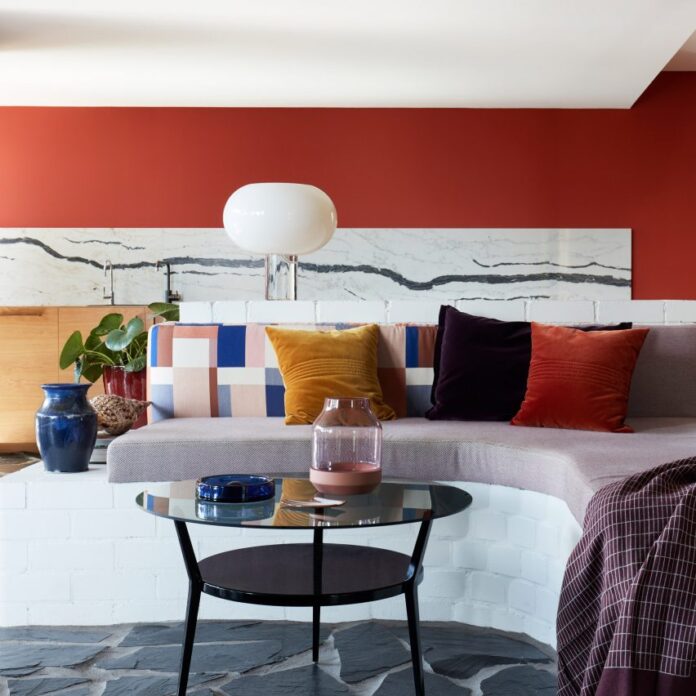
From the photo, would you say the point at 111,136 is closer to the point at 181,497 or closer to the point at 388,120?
the point at 388,120

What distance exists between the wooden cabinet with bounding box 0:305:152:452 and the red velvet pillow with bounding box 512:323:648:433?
12.1 feet

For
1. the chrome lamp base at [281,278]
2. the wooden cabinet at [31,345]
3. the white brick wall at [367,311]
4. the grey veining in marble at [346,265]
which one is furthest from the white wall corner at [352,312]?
the grey veining in marble at [346,265]

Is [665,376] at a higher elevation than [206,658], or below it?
higher

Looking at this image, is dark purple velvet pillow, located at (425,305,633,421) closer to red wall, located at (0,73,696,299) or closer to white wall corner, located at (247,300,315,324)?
white wall corner, located at (247,300,315,324)

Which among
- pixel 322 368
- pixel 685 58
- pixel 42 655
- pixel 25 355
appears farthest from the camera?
pixel 685 58

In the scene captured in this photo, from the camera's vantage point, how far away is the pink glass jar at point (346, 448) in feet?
6.97

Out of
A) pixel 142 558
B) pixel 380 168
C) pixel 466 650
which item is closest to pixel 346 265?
pixel 380 168

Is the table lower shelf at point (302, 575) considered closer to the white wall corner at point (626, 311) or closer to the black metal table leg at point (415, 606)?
the black metal table leg at point (415, 606)

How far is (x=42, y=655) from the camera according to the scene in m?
2.45

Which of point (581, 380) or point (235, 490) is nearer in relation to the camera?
point (235, 490)

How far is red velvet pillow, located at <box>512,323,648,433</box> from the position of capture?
2.98 m

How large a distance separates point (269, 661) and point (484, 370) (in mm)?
1311

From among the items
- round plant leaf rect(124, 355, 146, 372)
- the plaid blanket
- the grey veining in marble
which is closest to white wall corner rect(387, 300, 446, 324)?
round plant leaf rect(124, 355, 146, 372)

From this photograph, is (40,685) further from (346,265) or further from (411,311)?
(346,265)
